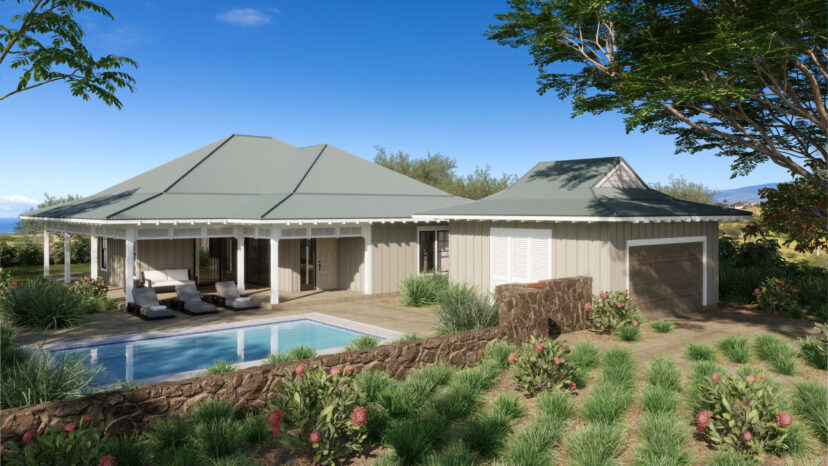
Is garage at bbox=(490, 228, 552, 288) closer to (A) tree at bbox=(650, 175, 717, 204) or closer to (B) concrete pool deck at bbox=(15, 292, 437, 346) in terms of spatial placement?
(B) concrete pool deck at bbox=(15, 292, 437, 346)

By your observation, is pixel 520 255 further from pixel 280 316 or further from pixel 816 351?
pixel 816 351

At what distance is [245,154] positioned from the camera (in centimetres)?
2238

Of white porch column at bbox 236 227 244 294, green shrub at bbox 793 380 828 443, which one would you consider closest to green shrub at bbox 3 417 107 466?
green shrub at bbox 793 380 828 443

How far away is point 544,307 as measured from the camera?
37.9 ft

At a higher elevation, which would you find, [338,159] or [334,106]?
[334,106]

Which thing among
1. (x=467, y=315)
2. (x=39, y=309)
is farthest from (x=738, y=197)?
(x=39, y=309)

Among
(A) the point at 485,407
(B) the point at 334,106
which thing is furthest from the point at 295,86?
(A) the point at 485,407

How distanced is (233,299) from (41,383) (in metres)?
10.1

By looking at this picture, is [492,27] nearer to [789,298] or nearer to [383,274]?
[383,274]

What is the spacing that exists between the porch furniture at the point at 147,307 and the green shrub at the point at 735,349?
13.2 metres

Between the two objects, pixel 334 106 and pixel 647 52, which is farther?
pixel 334 106

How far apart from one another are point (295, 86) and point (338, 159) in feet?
48.2

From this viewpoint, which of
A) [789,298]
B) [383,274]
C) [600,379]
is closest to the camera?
[600,379]

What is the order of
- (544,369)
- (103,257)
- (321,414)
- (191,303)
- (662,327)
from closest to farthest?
(321,414) < (544,369) < (662,327) < (191,303) < (103,257)
